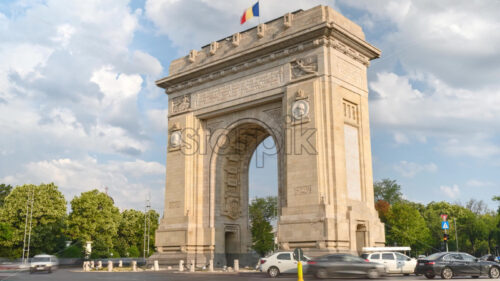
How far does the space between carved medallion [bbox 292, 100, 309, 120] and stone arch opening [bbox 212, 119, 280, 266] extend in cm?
486

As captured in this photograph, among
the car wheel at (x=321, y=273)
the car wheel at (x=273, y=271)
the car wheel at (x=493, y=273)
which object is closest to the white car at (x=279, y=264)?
the car wheel at (x=273, y=271)

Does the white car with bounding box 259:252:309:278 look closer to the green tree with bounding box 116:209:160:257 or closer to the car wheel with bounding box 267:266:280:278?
the car wheel with bounding box 267:266:280:278

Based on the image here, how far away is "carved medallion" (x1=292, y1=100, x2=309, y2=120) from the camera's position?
29648 millimetres

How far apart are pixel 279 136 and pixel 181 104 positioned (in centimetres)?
1003

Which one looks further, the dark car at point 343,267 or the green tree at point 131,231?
the green tree at point 131,231

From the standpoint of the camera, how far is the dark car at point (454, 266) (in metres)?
20.6

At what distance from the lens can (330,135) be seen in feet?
95.1

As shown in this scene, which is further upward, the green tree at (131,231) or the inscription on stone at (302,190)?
the inscription on stone at (302,190)

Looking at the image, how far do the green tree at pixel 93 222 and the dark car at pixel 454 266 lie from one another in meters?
49.4

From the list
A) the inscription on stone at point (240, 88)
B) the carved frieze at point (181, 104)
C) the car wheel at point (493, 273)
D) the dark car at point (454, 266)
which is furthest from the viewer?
the carved frieze at point (181, 104)

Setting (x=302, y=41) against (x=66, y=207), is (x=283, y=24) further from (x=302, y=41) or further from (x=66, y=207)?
(x=66, y=207)

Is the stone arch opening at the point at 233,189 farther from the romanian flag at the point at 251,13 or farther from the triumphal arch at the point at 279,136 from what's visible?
the romanian flag at the point at 251,13

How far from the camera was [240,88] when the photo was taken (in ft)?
111

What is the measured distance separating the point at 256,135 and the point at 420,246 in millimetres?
38934
